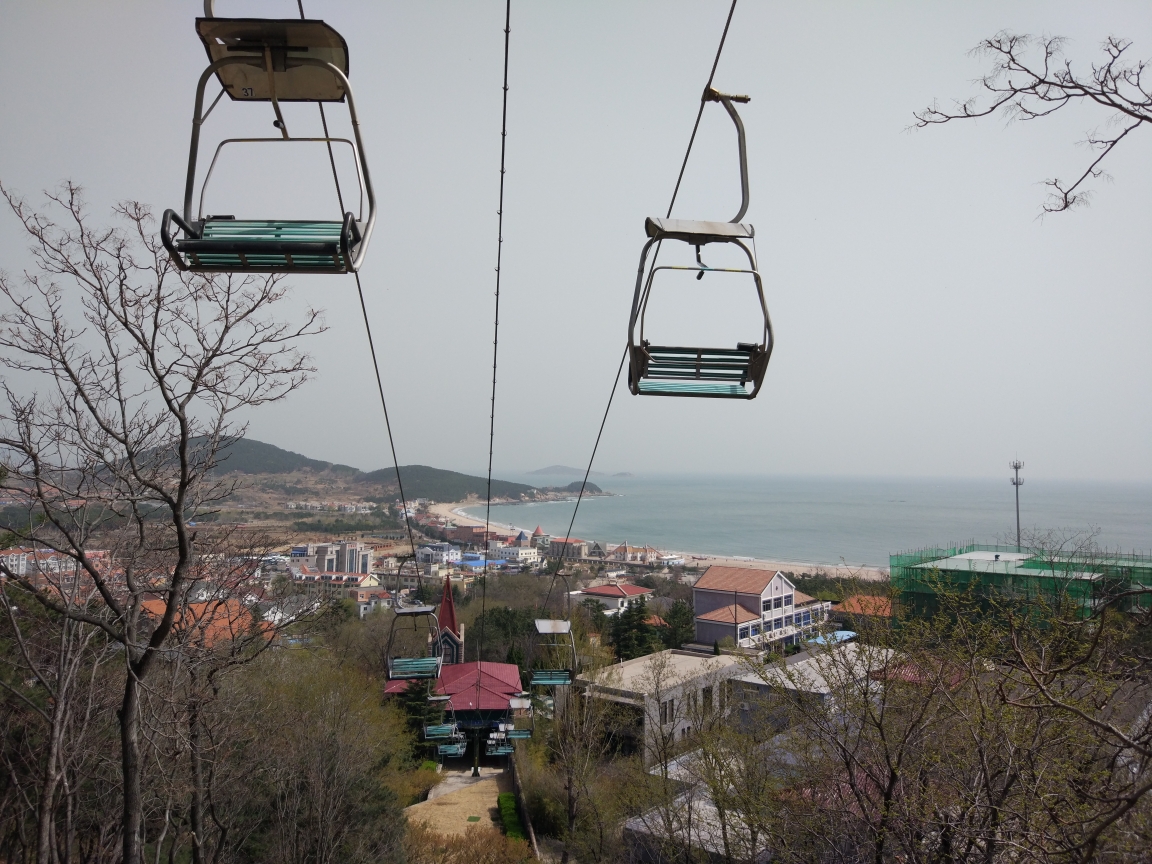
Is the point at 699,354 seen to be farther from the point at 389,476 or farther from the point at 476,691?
the point at 389,476

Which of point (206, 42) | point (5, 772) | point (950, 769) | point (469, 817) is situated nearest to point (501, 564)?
point (469, 817)

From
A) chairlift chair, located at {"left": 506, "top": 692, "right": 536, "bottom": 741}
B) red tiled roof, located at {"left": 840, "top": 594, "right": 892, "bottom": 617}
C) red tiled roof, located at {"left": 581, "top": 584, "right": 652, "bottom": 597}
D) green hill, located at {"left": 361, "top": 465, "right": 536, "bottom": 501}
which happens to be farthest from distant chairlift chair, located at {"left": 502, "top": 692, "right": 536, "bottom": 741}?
green hill, located at {"left": 361, "top": 465, "right": 536, "bottom": 501}

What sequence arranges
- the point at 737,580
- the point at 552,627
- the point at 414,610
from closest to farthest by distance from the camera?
1. the point at 414,610
2. the point at 552,627
3. the point at 737,580

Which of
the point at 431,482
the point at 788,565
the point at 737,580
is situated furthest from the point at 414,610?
the point at 431,482

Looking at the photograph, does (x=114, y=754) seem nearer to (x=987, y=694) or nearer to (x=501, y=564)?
(x=987, y=694)

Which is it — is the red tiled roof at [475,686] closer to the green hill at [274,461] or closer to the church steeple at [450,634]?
the church steeple at [450,634]

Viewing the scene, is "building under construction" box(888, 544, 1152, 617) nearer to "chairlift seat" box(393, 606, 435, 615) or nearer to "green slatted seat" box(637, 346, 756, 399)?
→ "chairlift seat" box(393, 606, 435, 615)
